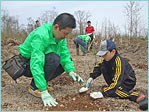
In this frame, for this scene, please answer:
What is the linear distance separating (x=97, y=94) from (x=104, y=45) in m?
0.60

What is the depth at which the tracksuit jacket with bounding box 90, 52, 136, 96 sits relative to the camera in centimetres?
198

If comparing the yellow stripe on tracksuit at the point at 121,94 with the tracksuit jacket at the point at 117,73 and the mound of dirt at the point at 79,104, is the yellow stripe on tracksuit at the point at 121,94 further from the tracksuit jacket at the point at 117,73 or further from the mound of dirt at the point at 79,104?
the mound of dirt at the point at 79,104

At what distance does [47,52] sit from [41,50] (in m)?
0.13

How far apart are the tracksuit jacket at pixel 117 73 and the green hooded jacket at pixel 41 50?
17.6 inches

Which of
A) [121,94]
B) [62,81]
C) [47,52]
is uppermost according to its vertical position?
[47,52]

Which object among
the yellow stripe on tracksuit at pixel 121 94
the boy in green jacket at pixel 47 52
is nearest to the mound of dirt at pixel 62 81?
the boy in green jacket at pixel 47 52

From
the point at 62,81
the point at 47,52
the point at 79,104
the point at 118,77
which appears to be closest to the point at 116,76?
Result: the point at 118,77

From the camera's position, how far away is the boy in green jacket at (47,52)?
183cm

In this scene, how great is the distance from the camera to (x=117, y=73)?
6.53ft

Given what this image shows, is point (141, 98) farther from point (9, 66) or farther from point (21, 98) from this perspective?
point (9, 66)

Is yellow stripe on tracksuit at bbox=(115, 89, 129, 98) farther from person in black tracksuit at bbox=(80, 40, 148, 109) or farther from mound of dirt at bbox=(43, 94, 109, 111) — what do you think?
mound of dirt at bbox=(43, 94, 109, 111)

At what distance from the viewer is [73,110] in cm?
178

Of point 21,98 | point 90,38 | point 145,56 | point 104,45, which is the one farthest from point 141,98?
point 90,38

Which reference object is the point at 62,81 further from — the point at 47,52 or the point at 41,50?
the point at 41,50
